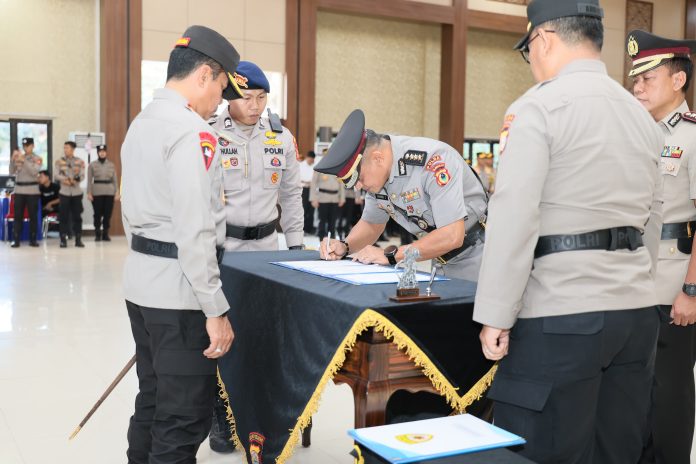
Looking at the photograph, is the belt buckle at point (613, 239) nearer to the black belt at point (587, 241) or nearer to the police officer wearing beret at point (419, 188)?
the black belt at point (587, 241)

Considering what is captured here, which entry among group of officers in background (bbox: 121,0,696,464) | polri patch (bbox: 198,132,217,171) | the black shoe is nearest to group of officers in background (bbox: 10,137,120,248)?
the black shoe

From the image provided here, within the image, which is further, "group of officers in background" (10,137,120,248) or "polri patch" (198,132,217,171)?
"group of officers in background" (10,137,120,248)

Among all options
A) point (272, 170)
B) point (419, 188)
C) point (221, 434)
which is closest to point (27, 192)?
point (272, 170)

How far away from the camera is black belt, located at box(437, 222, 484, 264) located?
114 inches

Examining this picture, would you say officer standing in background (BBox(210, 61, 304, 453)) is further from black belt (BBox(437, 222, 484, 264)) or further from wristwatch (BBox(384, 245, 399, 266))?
black belt (BBox(437, 222, 484, 264))

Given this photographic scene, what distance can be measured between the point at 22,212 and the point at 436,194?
Answer: 9831 mm

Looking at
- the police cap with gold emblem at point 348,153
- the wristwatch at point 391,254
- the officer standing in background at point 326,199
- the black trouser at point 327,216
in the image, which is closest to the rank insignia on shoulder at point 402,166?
the police cap with gold emblem at point 348,153

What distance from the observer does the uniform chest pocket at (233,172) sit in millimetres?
3441

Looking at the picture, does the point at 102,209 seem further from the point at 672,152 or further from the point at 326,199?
the point at 672,152

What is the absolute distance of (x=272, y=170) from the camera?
3.57m

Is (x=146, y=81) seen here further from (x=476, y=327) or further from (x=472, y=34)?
(x=476, y=327)

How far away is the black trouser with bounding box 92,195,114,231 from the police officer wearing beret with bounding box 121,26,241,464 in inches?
396

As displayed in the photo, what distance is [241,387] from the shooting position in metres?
2.69

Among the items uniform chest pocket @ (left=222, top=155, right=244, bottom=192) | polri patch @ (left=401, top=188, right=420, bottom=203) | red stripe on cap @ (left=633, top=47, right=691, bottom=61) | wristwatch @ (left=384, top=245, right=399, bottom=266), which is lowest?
wristwatch @ (left=384, top=245, right=399, bottom=266)
